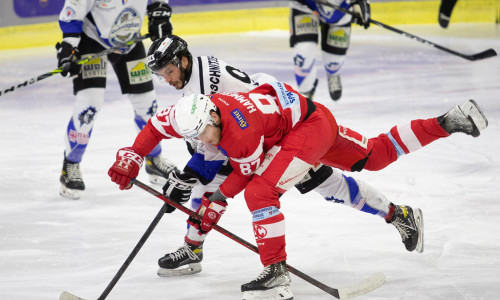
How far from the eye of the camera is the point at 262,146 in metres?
2.63

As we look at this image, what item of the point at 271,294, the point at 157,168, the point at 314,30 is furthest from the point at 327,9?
the point at 271,294

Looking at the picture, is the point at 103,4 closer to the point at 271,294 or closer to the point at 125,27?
the point at 125,27

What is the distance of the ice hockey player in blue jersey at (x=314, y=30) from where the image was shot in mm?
5207

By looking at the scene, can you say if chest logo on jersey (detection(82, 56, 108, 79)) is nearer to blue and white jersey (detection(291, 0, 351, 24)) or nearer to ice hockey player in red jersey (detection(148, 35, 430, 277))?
ice hockey player in red jersey (detection(148, 35, 430, 277))

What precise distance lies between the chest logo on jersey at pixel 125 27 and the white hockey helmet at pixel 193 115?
163 centimetres

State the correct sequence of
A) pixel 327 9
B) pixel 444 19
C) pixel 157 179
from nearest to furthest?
pixel 157 179, pixel 327 9, pixel 444 19

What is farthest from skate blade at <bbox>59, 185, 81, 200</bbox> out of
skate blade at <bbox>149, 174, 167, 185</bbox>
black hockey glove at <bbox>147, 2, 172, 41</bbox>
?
black hockey glove at <bbox>147, 2, 172, 41</bbox>

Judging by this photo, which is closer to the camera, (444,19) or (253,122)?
(253,122)

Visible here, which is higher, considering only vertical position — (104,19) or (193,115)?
(193,115)

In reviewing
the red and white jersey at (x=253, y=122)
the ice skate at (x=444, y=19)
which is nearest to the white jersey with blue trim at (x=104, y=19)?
the red and white jersey at (x=253, y=122)

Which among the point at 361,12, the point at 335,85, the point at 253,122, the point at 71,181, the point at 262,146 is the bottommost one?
the point at 335,85

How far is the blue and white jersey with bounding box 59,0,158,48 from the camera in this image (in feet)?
12.8

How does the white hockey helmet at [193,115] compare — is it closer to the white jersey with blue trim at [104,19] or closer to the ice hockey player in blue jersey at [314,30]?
the white jersey with blue trim at [104,19]

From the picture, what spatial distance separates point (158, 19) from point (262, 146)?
5.83ft
